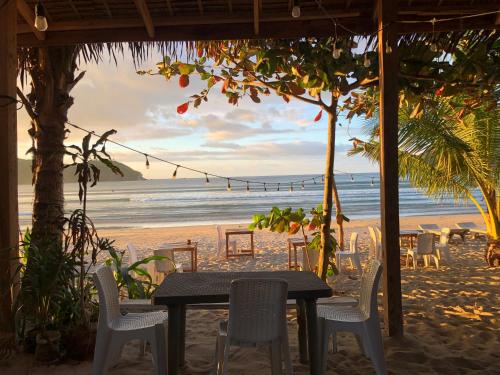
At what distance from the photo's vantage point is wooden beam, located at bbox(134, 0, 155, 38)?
3761 mm

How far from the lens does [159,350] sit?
2.77 m

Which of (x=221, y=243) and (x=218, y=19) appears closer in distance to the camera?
(x=218, y=19)

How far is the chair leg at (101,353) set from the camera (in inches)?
108

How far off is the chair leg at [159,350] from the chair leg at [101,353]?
27 centimetres

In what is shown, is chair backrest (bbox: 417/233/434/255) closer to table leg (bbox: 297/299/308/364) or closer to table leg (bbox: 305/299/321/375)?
table leg (bbox: 297/299/308/364)

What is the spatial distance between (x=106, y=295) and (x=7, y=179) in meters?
1.24

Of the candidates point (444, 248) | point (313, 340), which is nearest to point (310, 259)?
point (444, 248)

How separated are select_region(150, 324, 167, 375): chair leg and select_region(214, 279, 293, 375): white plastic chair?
42cm

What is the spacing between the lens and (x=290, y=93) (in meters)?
5.05

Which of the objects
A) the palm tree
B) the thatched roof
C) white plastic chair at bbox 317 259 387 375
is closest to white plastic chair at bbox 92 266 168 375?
white plastic chair at bbox 317 259 387 375

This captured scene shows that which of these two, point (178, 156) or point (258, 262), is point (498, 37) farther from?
point (178, 156)

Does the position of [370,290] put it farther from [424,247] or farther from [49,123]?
[424,247]

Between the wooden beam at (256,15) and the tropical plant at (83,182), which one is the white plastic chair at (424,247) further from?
the tropical plant at (83,182)

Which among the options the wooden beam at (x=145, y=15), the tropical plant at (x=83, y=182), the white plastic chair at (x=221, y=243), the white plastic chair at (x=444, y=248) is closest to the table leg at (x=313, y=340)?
the tropical plant at (x=83, y=182)
